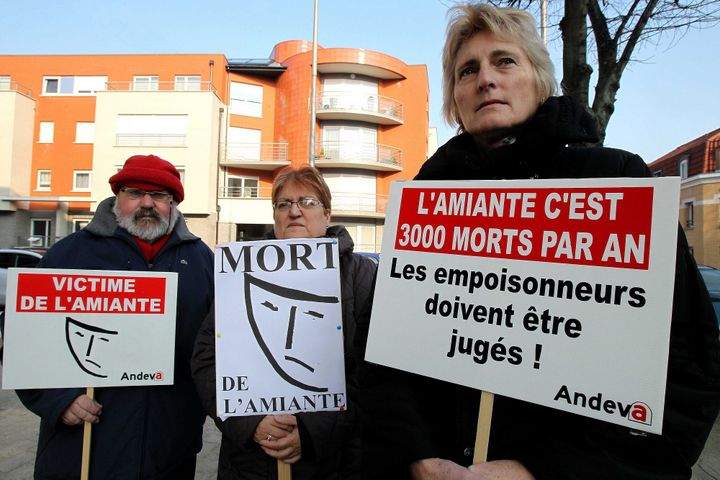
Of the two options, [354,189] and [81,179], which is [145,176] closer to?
[354,189]

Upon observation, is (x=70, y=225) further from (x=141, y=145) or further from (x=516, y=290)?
(x=516, y=290)

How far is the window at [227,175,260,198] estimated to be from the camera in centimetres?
2866

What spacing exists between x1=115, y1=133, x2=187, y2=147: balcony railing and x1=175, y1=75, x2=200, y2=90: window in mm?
3977

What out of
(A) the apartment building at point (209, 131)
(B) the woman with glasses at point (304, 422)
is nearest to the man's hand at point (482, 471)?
(B) the woman with glasses at point (304, 422)

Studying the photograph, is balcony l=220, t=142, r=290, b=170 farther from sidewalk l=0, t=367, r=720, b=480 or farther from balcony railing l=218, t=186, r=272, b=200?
sidewalk l=0, t=367, r=720, b=480

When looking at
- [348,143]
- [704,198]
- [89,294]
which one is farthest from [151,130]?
[704,198]

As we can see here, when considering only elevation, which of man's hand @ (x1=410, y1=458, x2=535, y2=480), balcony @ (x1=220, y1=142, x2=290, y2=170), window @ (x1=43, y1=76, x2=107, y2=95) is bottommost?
man's hand @ (x1=410, y1=458, x2=535, y2=480)

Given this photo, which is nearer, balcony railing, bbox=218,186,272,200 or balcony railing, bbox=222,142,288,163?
balcony railing, bbox=218,186,272,200

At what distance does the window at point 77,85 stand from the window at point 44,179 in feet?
17.2

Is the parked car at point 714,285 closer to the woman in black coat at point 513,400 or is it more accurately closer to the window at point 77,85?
the woman in black coat at point 513,400

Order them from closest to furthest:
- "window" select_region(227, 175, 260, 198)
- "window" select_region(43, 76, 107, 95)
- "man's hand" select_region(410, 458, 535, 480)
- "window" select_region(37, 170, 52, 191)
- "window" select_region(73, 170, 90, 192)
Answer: "man's hand" select_region(410, 458, 535, 480), "window" select_region(73, 170, 90, 192), "window" select_region(37, 170, 52, 191), "window" select_region(43, 76, 107, 95), "window" select_region(227, 175, 260, 198)

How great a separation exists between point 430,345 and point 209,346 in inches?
47.3

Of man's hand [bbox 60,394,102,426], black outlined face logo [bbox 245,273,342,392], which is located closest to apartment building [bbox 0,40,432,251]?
man's hand [bbox 60,394,102,426]

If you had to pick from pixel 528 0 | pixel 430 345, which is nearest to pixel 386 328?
pixel 430 345
